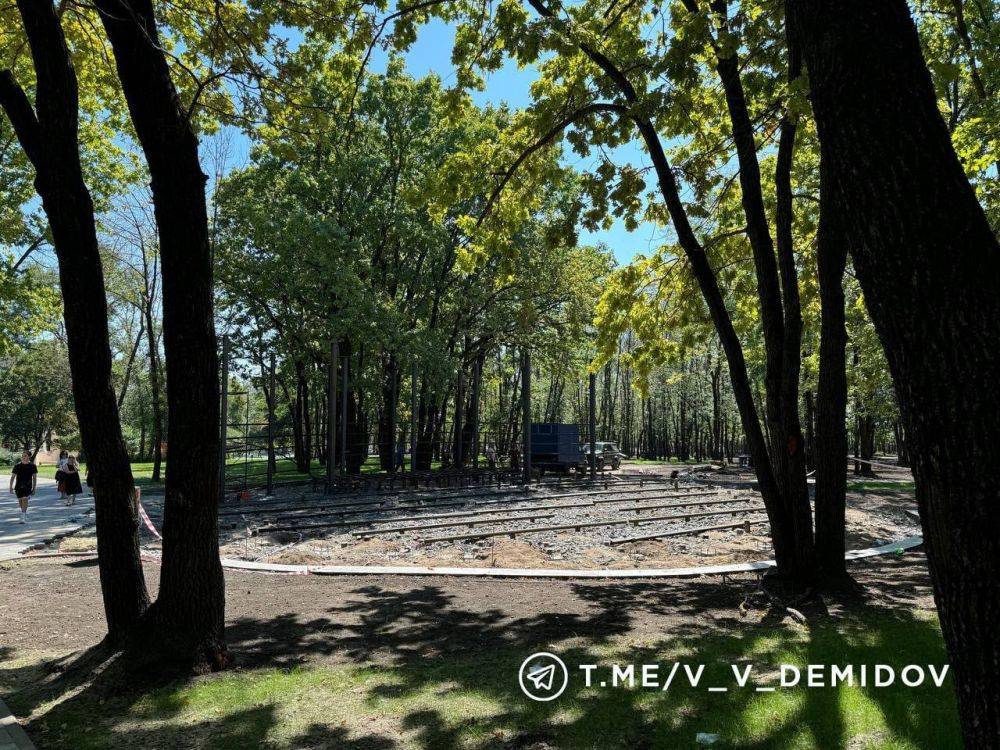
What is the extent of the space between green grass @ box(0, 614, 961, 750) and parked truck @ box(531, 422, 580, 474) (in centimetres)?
2456

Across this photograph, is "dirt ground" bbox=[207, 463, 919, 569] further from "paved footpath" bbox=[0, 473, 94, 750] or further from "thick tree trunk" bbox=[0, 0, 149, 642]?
"thick tree trunk" bbox=[0, 0, 149, 642]

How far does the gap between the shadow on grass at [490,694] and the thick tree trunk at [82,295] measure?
768mm

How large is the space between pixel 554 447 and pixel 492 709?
26.1 m

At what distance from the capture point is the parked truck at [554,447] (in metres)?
30.6

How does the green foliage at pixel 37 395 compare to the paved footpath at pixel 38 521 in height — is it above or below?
above

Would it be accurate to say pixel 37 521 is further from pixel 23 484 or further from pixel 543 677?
pixel 543 677

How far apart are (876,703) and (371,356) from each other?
82.6 ft

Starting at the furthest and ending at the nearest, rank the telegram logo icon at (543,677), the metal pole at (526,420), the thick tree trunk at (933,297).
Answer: the metal pole at (526,420), the telegram logo icon at (543,677), the thick tree trunk at (933,297)

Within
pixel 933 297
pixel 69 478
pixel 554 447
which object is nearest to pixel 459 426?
pixel 554 447

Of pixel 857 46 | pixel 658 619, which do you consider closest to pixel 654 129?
pixel 658 619

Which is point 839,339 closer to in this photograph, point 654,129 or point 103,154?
point 654,129

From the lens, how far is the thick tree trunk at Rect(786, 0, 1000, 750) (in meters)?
2.31

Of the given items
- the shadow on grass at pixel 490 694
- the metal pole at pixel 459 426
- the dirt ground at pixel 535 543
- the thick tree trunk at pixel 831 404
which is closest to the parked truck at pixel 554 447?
the metal pole at pixel 459 426

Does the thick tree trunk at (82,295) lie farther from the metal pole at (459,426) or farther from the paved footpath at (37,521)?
the metal pole at (459,426)
